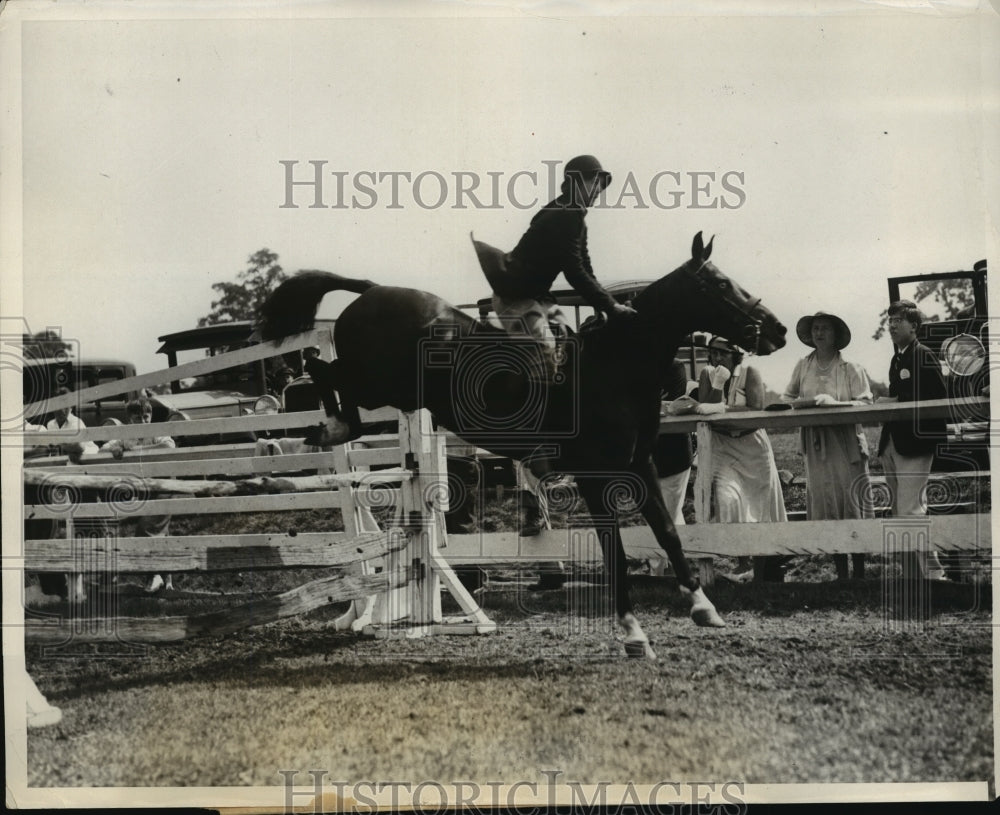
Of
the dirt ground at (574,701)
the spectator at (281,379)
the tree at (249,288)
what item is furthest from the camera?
the spectator at (281,379)

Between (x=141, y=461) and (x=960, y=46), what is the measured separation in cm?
421

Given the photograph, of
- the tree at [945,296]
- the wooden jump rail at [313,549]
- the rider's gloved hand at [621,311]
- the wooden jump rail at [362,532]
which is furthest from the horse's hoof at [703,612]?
the tree at [945,296]

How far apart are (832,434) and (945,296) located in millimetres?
799

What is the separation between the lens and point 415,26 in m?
4.66

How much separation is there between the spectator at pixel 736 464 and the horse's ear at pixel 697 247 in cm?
50

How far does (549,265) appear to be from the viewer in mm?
4684

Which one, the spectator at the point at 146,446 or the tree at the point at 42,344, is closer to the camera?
the tree at the point at 42,344

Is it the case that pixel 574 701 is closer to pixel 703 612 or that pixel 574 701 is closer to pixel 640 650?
pixel 640 650

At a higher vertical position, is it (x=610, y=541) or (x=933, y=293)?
(x=933, y=293)

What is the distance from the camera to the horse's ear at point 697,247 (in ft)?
15.4

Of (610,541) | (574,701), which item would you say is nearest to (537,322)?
(610,541)

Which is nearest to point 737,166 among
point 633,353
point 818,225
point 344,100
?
point 818,225

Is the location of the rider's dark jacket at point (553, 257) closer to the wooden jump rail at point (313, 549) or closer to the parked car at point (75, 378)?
the wooden jump rail at point (313, 549)

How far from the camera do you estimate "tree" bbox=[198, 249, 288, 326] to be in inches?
186
